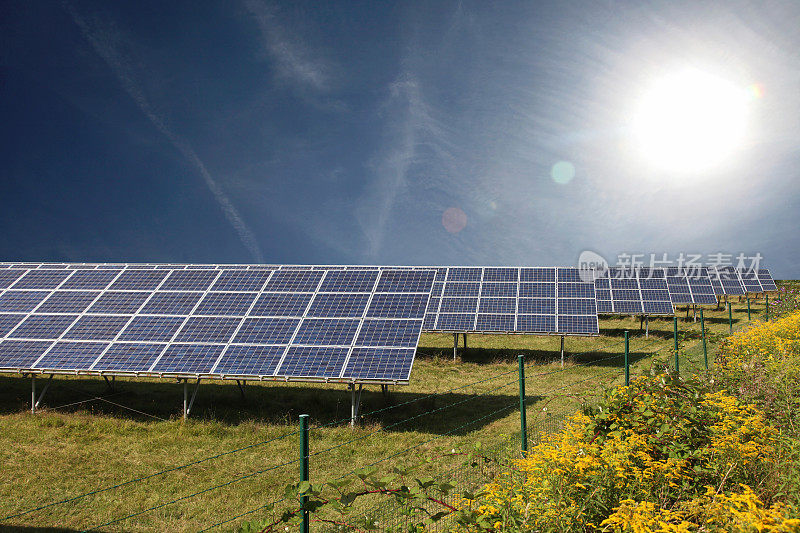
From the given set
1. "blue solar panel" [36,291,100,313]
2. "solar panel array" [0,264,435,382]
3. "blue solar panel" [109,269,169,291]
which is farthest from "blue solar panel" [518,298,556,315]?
"blue solar panel" [36,291,100,313]

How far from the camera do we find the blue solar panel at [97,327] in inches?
592

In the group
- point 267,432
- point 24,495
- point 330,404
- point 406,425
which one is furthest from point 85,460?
point 406,425

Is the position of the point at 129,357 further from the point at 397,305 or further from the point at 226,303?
the point at 397,305

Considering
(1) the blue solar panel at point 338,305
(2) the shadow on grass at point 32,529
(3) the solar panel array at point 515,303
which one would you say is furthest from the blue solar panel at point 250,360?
(3) the solar panel array at point 515,303

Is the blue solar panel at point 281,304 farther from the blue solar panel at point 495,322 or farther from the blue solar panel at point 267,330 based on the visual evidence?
the blue solar panel at point 495,322

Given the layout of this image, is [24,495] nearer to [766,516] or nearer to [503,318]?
[766,516]

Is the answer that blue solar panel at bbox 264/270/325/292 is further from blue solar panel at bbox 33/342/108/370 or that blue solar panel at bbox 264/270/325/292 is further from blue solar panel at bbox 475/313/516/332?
blue solar panel at bbox 475/313/516/332

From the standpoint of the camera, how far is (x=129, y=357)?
13.8 metres

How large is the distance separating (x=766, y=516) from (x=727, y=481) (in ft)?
6.92

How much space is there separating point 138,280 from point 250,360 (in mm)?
8225

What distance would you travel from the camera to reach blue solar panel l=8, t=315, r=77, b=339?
15391 mm

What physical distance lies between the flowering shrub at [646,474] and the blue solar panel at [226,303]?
11.5 metres

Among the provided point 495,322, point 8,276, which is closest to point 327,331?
point 495,322

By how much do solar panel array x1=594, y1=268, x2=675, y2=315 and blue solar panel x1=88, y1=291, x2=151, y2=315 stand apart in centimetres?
2365
